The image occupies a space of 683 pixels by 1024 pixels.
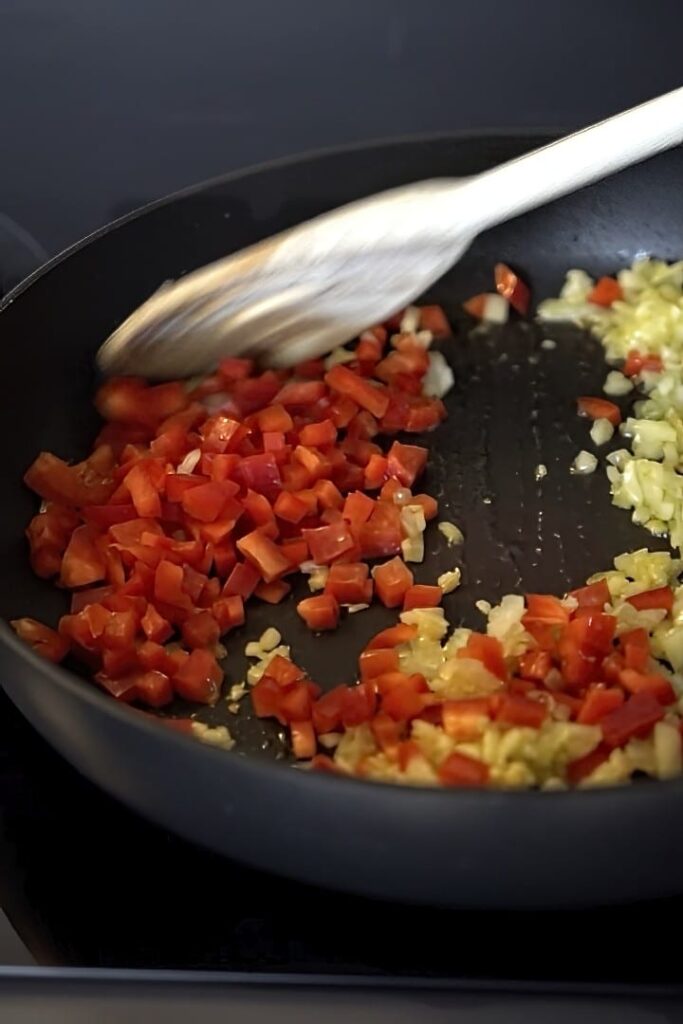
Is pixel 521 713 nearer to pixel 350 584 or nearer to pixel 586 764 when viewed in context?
pixel 586 764

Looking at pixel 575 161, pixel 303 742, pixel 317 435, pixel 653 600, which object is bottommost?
pixel 653 600

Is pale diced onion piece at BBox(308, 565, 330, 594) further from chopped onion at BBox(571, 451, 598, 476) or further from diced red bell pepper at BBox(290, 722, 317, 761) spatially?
chopped onion at BBox(571, 451, 598, 476)

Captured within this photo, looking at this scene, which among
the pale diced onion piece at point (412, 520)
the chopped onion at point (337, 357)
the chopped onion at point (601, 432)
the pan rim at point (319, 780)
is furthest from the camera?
the chopped onion at point (337, 357)

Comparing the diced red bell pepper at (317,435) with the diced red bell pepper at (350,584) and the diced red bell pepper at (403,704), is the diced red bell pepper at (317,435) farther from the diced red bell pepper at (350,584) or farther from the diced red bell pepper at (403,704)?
the diced red bell pepper at (403,704)

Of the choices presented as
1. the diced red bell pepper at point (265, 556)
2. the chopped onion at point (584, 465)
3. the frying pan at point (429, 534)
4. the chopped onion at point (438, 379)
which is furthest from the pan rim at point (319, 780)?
the chopped onion at point (438, 379)

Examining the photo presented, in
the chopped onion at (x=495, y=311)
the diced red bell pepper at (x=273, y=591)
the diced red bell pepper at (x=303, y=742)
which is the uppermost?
the chopped onion at (x=495, y=311)

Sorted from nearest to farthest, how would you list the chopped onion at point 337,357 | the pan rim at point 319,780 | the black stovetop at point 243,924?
the pan rim at point 319,780, the black stovetop at point 243,924, the chopped onion at point 337,357

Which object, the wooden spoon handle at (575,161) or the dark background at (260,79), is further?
the dark background at (260,79)

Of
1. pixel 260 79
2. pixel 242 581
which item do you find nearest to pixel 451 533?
pixel 242 581

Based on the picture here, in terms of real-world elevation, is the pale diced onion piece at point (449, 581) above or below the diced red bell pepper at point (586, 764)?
above
